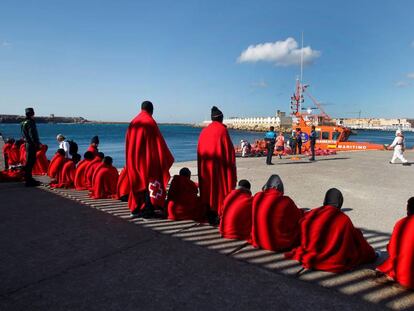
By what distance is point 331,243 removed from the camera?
3.47 meters

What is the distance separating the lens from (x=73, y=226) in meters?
4.84

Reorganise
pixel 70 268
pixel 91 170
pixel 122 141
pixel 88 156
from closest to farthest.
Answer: pixel 70 268 < pixel 91 170 < pixel 88 156 < pixel 122 141

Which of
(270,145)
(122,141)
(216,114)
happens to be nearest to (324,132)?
(270,145)

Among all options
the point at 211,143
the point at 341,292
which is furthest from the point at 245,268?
the point at 211,143

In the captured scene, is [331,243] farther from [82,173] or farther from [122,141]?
[122,141]

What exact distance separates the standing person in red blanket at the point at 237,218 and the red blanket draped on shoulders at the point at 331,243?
0.92 m

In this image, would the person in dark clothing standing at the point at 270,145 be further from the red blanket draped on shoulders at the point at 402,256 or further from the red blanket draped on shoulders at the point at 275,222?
the red blanket draped on shoulders at the point at 402,256

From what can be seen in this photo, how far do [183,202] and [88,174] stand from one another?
3.04 m

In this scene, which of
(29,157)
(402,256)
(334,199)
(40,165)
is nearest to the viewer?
(402,256)

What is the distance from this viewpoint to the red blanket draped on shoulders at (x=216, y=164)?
5.08m

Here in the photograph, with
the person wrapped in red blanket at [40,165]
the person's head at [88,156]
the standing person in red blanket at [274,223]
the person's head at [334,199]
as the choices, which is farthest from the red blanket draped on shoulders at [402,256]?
the person wrapped in red blanket at [40,165]

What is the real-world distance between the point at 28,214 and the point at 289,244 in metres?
4.27

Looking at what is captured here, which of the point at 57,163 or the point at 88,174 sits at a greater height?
the point at 57,163

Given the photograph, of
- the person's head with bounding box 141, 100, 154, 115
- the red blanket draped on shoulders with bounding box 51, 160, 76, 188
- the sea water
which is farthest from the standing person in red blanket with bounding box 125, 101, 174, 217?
the sea water
